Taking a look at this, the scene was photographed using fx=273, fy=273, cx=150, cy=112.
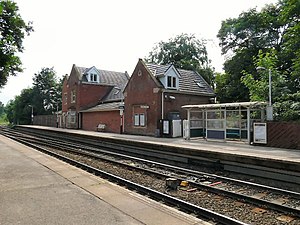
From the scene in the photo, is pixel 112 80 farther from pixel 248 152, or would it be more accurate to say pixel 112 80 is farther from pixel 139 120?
pixel 248 152

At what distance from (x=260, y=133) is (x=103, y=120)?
2145 cm

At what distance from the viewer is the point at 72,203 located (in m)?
6.00

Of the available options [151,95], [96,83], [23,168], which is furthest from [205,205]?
[96,83]

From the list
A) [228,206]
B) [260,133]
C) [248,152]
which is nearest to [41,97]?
[260,133]

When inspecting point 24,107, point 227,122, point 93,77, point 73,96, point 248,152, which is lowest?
point 248,152

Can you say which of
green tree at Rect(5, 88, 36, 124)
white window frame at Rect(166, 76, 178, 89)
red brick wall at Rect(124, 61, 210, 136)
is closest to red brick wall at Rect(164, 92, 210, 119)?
red brick wall at Rect(124, 61, 210, 136)

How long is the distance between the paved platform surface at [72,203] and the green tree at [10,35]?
903cm

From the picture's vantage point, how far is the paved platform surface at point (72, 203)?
16.6 ft

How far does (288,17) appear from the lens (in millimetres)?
19344

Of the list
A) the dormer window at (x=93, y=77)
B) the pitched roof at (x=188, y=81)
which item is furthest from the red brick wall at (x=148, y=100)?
the dormer window at (x=93, y=77)

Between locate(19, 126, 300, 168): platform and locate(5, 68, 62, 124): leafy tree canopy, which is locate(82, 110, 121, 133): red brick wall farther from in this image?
locate(5, 68, 62, 124): leafy tree canopy

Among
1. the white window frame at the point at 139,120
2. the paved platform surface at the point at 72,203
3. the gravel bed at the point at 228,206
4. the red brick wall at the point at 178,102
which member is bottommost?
the gravel bed at the point at 228,206

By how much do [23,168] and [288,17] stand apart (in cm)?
1934

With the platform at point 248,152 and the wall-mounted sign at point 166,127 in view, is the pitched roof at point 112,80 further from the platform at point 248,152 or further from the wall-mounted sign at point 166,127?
the platform at point 248,152
